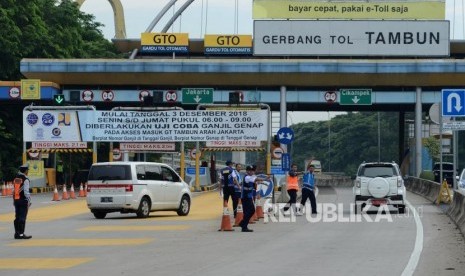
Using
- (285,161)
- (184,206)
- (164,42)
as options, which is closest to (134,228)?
(184,206)

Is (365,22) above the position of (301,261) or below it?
above

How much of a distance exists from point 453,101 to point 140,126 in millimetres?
23133

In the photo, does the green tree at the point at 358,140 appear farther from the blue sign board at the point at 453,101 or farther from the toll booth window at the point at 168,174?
the toll booth window at the point at 168,174

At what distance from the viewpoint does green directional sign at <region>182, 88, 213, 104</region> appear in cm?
6494

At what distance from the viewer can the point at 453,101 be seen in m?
32.8

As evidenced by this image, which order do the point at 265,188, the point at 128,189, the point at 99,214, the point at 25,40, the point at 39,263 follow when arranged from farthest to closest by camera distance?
1. the point at 25,40
2. the point at 265,188
3. the point at 99,214
4. the point at 128,189
5. the point at 39,263

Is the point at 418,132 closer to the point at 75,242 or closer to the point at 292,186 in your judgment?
the point at 292,186

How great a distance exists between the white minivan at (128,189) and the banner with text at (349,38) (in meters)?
44.7

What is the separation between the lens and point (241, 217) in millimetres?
27125

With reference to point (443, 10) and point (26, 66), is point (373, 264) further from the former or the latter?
point (443, 10)

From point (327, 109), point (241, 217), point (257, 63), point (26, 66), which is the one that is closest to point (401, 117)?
point (327, 109)

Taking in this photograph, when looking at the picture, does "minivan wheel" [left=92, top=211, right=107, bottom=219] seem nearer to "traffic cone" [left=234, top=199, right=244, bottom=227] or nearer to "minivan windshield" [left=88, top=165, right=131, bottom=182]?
"minivan windshield" [left=88, top=165, right=131, bottom=182]

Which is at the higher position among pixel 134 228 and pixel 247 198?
pixel 247 198

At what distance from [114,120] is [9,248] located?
31876 mm
